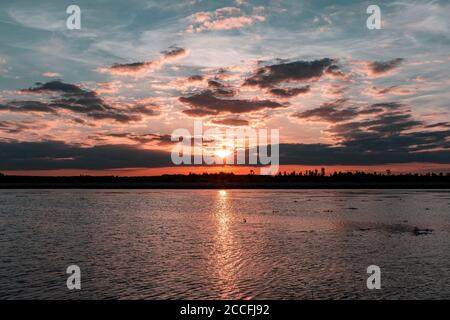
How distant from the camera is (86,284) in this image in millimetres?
24688

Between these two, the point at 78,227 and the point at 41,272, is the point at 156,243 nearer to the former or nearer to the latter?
the point at 41,272

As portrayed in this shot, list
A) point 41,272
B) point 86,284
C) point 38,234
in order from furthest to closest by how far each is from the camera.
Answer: point 38,234 < point 41,272 < point 86,284

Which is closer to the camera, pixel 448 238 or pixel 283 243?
pixel 283 243

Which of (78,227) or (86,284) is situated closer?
(86,284)

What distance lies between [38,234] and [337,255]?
3408 cm

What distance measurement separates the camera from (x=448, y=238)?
44.2 metres

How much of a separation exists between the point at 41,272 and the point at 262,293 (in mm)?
15010
